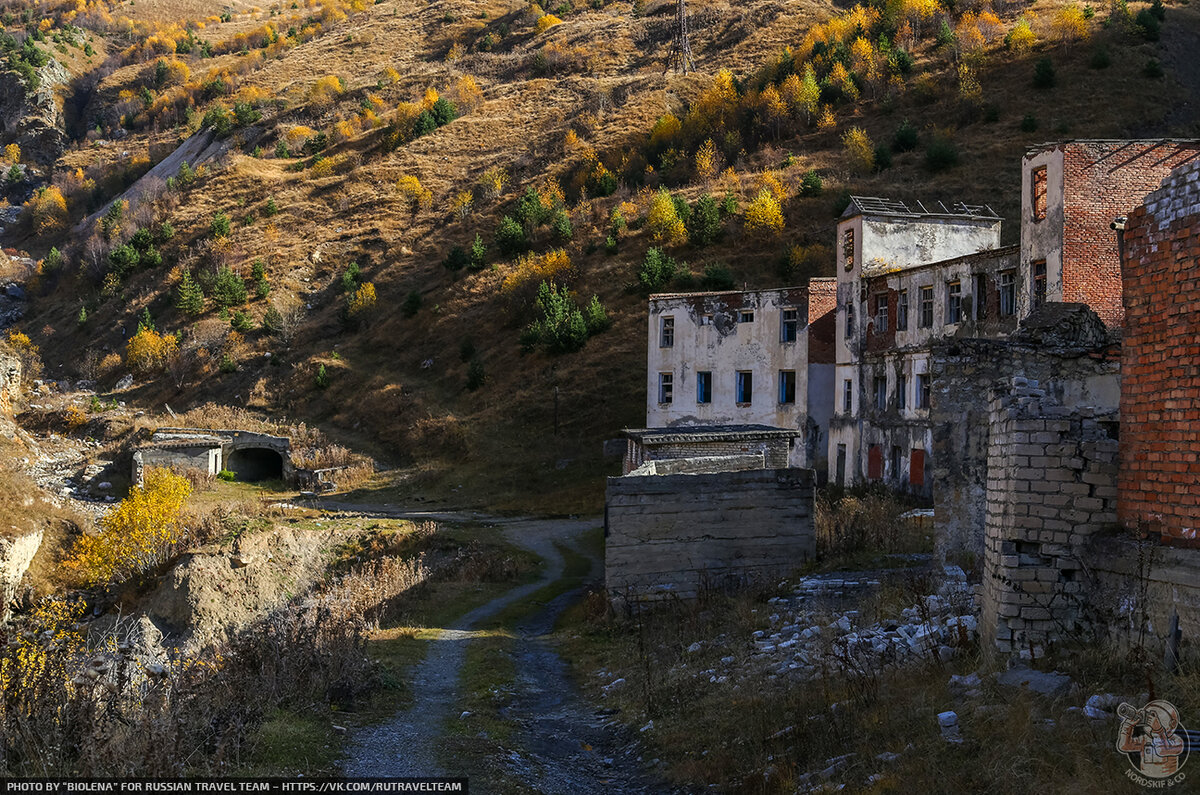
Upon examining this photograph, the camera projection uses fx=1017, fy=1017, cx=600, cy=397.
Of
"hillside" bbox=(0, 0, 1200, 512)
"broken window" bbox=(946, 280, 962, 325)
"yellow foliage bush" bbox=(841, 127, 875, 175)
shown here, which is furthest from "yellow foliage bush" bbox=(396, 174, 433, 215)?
"broken window" bbox=(946, 280, 962, 325)

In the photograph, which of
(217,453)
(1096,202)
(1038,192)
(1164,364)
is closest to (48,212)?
(217,453)

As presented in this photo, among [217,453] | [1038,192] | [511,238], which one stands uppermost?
[511,238]

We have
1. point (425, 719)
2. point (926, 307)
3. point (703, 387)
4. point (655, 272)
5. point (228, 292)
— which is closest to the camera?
point (425, 719)

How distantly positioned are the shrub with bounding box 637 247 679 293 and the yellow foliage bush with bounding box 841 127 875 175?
17.4 meters

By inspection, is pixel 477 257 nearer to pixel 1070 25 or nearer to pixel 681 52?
pixel 681 52

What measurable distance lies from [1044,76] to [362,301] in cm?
Result: 5057

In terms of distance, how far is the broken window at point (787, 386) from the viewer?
4488 cm

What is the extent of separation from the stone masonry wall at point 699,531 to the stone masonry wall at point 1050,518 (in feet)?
31.6

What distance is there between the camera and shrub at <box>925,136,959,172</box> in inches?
2591

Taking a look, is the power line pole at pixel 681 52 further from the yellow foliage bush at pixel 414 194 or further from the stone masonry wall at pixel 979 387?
the stone masonry wall at pixel 979 387

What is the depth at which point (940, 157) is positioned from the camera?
6588 centimetres

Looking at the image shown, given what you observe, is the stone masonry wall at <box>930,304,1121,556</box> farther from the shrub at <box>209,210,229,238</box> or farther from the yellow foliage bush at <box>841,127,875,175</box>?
the shrub at <box>209,210,229,238</box>

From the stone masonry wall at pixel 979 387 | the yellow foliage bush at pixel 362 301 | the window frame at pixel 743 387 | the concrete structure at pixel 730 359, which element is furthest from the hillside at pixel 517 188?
the stone masonry wall at pixel 979 387

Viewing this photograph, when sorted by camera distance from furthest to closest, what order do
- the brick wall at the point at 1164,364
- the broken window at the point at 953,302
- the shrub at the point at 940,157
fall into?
1. the shrub at the point at 940,157
2. the broken window at the point at 953,302
3. the brick wall at the point at 1164,364
